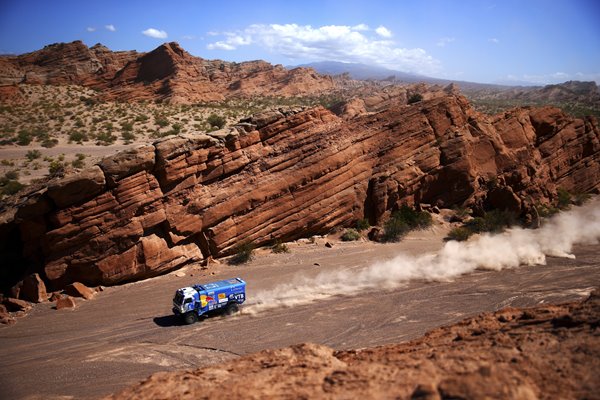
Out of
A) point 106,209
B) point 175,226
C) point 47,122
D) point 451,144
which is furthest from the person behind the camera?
point 47,122

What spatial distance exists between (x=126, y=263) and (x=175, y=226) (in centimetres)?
298

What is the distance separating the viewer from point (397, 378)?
6375mm

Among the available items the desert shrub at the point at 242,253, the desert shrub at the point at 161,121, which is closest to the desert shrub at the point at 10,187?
the desert shrub at the point at 242,253

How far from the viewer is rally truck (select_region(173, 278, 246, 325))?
16000mm

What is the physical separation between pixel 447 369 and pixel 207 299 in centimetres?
1171

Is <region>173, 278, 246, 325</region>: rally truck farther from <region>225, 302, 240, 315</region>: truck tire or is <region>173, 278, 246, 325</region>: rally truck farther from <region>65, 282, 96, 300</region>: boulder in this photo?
<region>65, 282, 96, 300</region>: boulder

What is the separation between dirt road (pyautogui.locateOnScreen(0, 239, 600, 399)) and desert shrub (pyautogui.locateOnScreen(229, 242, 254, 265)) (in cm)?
51

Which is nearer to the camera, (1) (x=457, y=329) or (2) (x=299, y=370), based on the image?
(2) (x=299, y=370)

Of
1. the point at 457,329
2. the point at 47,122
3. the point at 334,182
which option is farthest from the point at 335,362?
the point at 47,122

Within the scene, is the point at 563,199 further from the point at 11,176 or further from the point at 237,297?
the point at 11,176

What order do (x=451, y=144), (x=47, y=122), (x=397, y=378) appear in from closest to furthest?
(x=397, y=378), (x=451, y=144), (x=47, y=122)

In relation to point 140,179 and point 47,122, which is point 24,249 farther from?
point 47,122

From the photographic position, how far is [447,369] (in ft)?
20.8

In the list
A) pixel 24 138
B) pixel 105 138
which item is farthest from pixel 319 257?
pixel 24 138
